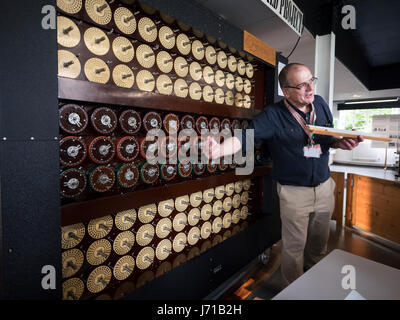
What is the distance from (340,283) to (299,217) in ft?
3.53

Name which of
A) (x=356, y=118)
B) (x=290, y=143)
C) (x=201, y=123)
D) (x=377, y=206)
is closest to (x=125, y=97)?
(x=201, y=123)

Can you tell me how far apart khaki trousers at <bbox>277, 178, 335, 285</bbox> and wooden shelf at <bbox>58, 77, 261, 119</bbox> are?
2.74ft

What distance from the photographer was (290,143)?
1812mm

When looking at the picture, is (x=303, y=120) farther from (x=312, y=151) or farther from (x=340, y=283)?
(x=340, y=283)

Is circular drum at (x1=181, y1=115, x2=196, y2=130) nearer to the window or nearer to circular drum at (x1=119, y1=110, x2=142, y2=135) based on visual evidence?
circular drum at (x1=119, y1=110, x2=142, y2=135)

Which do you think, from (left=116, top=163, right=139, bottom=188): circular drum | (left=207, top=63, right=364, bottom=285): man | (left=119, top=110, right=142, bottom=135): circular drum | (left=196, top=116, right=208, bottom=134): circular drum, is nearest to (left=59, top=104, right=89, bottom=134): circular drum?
(left=119, top=110, right=142, bottom=135): circular drum

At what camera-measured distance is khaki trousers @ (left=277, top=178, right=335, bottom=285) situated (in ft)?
5.96

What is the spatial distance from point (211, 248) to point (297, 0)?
8.87 ft

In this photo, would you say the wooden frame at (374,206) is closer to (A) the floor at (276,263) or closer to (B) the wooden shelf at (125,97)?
(A) the floor at (276,263)

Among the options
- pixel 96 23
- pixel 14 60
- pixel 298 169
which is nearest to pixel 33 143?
pixel 14 60

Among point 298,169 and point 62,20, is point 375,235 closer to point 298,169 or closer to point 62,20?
point 298,169

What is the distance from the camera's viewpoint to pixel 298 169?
180 cm

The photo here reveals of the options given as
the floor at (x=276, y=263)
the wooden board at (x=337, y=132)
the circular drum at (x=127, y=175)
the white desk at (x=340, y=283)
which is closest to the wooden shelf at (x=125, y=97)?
the circular drum at (x=127, y=175)
